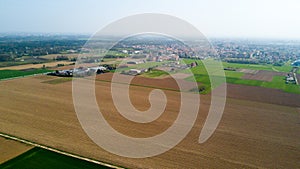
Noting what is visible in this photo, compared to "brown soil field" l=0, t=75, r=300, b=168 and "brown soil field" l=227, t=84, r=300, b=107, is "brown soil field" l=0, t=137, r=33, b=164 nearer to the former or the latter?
"brown soil field" l=0, t=75, r=300, b=168

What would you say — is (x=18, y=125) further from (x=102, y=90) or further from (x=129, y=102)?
(x=102, y=90)

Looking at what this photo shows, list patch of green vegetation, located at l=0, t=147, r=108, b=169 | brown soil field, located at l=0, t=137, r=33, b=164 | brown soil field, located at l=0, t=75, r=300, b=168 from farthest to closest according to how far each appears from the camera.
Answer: brown soil field, located at l=0, t=75, r=300, b=168
brown soil field, located at l=0, t=137, r=33, b=164
patch of green vegetation, located at l=0, t=147, r=108, b=169

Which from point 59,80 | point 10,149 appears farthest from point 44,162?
point 59,80

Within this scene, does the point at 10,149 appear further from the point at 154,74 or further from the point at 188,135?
the point at 154,74

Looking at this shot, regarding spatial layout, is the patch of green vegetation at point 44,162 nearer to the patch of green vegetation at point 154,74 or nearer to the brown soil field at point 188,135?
the brown soil field at point 188,135

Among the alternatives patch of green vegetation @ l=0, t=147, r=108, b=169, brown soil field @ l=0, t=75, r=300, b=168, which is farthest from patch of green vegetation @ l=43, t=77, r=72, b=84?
patch of green vegetation @ l=0, t=147, r=108, b=169
